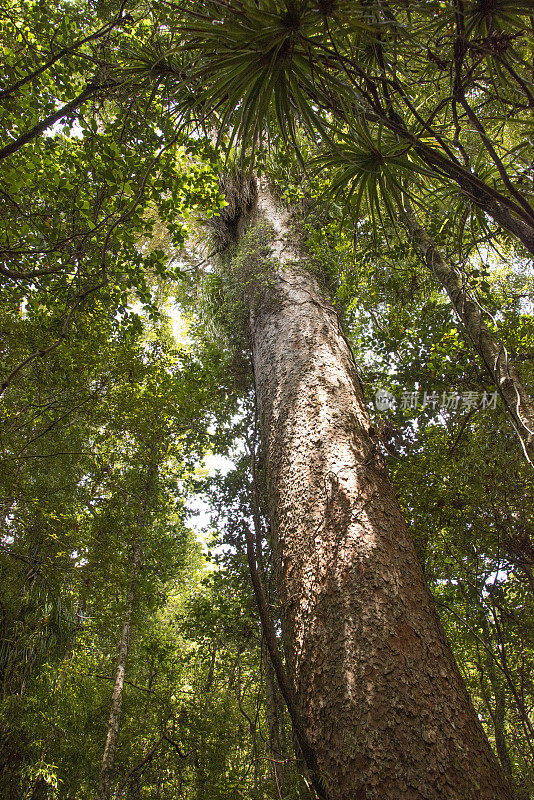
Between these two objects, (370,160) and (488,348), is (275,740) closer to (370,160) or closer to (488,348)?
(488,348)

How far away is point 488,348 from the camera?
2.67 metres

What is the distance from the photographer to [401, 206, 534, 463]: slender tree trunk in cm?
219

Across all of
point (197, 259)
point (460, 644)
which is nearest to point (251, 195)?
point (197, 259)

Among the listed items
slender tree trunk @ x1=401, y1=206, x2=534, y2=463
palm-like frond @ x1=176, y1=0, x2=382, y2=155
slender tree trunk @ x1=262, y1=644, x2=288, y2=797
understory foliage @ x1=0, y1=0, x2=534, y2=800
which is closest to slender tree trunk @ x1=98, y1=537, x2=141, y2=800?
understory foliage @ x1=0, y1=0, x2=534, y2=800

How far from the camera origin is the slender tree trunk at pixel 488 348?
2186 mm

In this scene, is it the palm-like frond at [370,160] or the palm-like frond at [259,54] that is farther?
the palm-like frond at [370,160]

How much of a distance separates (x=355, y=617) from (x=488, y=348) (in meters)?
1.89

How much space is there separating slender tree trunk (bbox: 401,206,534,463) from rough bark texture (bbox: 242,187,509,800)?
75 cm

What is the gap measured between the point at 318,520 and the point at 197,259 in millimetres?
6882

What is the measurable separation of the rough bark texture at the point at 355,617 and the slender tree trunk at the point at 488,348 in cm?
75

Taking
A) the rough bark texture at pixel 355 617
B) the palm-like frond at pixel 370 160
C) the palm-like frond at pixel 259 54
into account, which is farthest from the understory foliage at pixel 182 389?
the rough bark texture at pixel 355 617

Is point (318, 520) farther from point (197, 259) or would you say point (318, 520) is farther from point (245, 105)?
point (197, 259)

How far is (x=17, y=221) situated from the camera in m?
3.48

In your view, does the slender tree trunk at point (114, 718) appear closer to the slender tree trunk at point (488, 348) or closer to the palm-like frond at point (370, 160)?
the slender tree trunk at point (488, 348)
